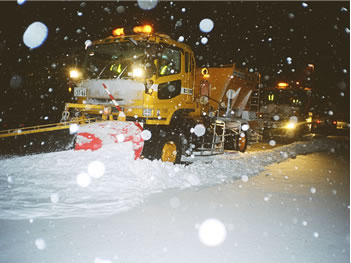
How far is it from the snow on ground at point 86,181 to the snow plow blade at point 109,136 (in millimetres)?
124

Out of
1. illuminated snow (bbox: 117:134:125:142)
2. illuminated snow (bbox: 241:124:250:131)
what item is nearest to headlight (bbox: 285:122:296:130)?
illuminated snow (bbox: 241:124:250:131)

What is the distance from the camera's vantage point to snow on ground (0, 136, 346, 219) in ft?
14.0

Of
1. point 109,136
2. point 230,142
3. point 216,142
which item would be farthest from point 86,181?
point 230,142

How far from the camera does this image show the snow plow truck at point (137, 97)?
20.0 ft

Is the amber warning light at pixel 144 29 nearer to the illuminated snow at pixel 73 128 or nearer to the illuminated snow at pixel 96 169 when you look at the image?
the illuminated snow at pixel 73 128

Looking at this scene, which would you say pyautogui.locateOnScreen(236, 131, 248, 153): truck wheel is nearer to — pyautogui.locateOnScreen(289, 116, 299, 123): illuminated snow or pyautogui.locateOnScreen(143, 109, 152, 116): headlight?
pyautogui.locateOnScreen(143, 109, 152, 116): headlight

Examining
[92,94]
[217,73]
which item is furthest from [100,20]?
[92,94]

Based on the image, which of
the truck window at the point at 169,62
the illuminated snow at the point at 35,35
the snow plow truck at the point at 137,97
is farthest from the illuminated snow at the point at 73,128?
the illuminated snow at the point at 35,35

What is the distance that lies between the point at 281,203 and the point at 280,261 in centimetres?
199

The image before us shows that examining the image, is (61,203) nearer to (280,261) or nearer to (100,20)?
(280,261)

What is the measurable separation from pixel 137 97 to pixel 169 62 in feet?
4.09

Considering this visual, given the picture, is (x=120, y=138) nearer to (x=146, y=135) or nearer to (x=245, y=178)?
(x=146, y=135)

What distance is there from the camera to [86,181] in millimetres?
5340

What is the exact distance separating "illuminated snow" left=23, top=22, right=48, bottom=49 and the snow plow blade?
781 cm
